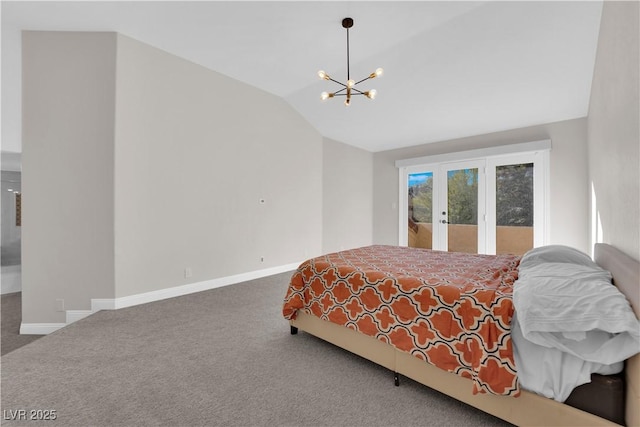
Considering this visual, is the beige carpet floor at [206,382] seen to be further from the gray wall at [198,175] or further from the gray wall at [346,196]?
the gray wall at [346,196]

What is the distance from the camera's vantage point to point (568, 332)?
116 cm

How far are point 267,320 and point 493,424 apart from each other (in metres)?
1.97

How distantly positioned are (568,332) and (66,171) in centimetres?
420

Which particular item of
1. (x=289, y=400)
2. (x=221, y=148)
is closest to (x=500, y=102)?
(x=221, y=148)

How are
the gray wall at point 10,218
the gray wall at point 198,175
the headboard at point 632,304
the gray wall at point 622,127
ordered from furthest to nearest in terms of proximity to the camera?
the gray wall at point 10,218, the gray wall at point 198,175, the gray wall at point 622,127, the headboard at point 632,304

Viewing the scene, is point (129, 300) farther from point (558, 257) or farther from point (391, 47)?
point (391, 47)

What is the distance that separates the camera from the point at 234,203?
417cm

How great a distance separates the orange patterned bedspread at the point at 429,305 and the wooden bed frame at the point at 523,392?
0.09 metres

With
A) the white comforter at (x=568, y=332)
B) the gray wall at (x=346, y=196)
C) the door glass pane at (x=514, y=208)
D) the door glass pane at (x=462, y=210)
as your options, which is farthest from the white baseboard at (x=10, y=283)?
the door glass pane at (x=514, y=208)

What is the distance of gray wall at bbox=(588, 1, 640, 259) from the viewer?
1308 millimetres

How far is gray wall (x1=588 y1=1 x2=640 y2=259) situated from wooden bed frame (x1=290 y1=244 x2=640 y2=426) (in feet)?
0.58

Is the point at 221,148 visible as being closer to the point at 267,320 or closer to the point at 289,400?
the point at 267,320

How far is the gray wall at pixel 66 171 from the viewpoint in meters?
2.83

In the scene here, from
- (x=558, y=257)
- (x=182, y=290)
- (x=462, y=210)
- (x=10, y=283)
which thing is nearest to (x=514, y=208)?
(x=462, y=210)
